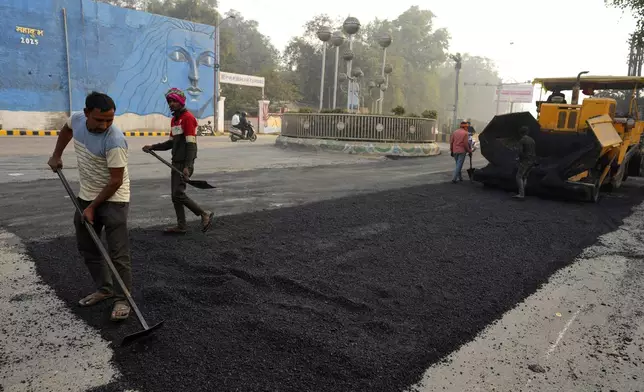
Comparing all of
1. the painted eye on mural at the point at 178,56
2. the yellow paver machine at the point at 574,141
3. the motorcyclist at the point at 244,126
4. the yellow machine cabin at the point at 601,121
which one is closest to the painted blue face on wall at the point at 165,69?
the painted eye on mural at the point at 178,56

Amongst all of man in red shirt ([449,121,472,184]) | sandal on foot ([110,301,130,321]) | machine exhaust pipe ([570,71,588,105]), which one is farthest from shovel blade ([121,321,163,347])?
machine exhaust pipe ([570,71,588,105])

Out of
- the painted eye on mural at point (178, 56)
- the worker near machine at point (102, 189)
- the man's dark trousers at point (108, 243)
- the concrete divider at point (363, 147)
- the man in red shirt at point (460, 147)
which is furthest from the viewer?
the painted eye on mural at point (178, 56)

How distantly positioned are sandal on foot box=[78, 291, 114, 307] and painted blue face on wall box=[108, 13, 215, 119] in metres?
25.7

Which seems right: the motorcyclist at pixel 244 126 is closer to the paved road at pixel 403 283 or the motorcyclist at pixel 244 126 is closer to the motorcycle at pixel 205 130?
the motorcycle at pixel 205 130

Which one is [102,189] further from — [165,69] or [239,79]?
[239,79]

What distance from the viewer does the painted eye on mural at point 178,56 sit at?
29.1 m

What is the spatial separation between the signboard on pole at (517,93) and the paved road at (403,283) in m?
73.8

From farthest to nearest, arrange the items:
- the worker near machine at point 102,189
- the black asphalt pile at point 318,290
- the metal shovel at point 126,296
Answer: the worker near machine at point 102,189, the metal shovel at point 126,296, the black asphalt pile at point 318,290

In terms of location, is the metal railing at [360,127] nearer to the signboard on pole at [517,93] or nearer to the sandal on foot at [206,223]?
the sandal on foot at [206,223]

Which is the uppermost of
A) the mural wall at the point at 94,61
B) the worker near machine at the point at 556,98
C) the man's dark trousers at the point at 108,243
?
the mural wall at the point at 94,61

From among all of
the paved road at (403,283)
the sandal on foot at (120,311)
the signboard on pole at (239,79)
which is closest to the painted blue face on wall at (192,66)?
the signboard on pole at (239,79)

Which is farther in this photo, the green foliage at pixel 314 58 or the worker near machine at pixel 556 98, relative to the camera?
the green foliage at pixel 314 58

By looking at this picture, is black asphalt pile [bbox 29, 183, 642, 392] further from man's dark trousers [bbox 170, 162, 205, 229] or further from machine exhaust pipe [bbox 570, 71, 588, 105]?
machine exhaust pipe [bbox 570, 71, 588, 105]

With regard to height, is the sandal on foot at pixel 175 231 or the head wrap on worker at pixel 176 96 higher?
the head wrap on worker at pixel 176 96
